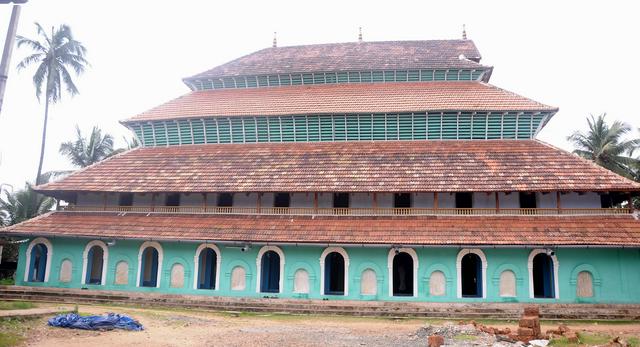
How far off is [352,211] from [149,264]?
29.7 ft

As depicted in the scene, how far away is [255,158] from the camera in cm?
2155

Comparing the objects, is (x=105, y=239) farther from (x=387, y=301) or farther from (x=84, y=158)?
(x=84, y=158)

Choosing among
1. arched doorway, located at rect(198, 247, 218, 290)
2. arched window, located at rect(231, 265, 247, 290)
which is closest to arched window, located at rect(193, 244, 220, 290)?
arched doorway, located at rect(198, 247, 218, 290)

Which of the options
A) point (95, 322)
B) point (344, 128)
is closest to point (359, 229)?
point (344, 128)

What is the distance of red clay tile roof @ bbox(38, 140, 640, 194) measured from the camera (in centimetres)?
1833

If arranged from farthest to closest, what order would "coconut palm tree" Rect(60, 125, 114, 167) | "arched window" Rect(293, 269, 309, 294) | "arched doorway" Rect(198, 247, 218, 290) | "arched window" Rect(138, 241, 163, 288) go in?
"coconut palm tree" Rect(60, 125, 114, 167) < "arched doorway" Rect(198, 247, 218, 290) < "arched window" Rect(138, 241, 163, 288) < "arched window" Rect(293, 269, 309, 294)

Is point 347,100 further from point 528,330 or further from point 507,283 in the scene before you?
point 528,330

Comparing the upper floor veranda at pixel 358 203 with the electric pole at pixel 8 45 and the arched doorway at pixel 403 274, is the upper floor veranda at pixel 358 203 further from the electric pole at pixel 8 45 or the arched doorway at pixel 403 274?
the electric pole at pixel 8 45

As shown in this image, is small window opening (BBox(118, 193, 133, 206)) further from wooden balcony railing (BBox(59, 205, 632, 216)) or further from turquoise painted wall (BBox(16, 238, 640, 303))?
turquoise painted wall (BBox(16, 238, 640, 303))

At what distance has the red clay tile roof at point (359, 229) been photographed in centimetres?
1695

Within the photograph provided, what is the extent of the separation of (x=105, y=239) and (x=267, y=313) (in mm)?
7516

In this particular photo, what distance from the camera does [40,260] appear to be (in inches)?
824

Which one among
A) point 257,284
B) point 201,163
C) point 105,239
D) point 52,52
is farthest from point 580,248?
point 52,52

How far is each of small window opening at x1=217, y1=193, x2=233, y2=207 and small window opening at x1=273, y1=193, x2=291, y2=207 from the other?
74.2 inches
